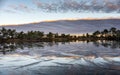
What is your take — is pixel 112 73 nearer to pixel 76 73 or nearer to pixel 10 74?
pixel 76 73

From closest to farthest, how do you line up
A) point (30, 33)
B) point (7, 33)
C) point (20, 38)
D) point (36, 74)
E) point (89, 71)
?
point (36, 74) → point (89, 71) → point (30, 33) → point (20, 38) → point (7, 33)

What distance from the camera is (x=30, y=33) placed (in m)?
46.5

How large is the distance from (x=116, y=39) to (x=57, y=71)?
2410cm

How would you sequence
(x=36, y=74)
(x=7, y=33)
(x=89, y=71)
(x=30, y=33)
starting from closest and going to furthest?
1. (x=36, y=74)
2. (x=89, y=71)
3. (x=30, y=33)
4. (x=7, y=33)

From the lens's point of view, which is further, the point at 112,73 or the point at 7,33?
the point at 7,33

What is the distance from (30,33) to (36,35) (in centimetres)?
125

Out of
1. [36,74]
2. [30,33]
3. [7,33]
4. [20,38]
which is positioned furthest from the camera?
[7,33]

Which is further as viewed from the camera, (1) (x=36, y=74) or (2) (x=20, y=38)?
(2) (x=20, y=38)

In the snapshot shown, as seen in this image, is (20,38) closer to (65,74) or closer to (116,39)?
(116,39)

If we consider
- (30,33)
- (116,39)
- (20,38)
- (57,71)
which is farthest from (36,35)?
(57,71)

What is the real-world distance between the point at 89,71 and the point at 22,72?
232cm

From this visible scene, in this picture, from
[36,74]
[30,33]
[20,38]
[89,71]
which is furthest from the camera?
[20,38]

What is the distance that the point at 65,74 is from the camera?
7.78 meters

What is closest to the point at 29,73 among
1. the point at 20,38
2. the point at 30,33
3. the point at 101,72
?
the point at 101,72
